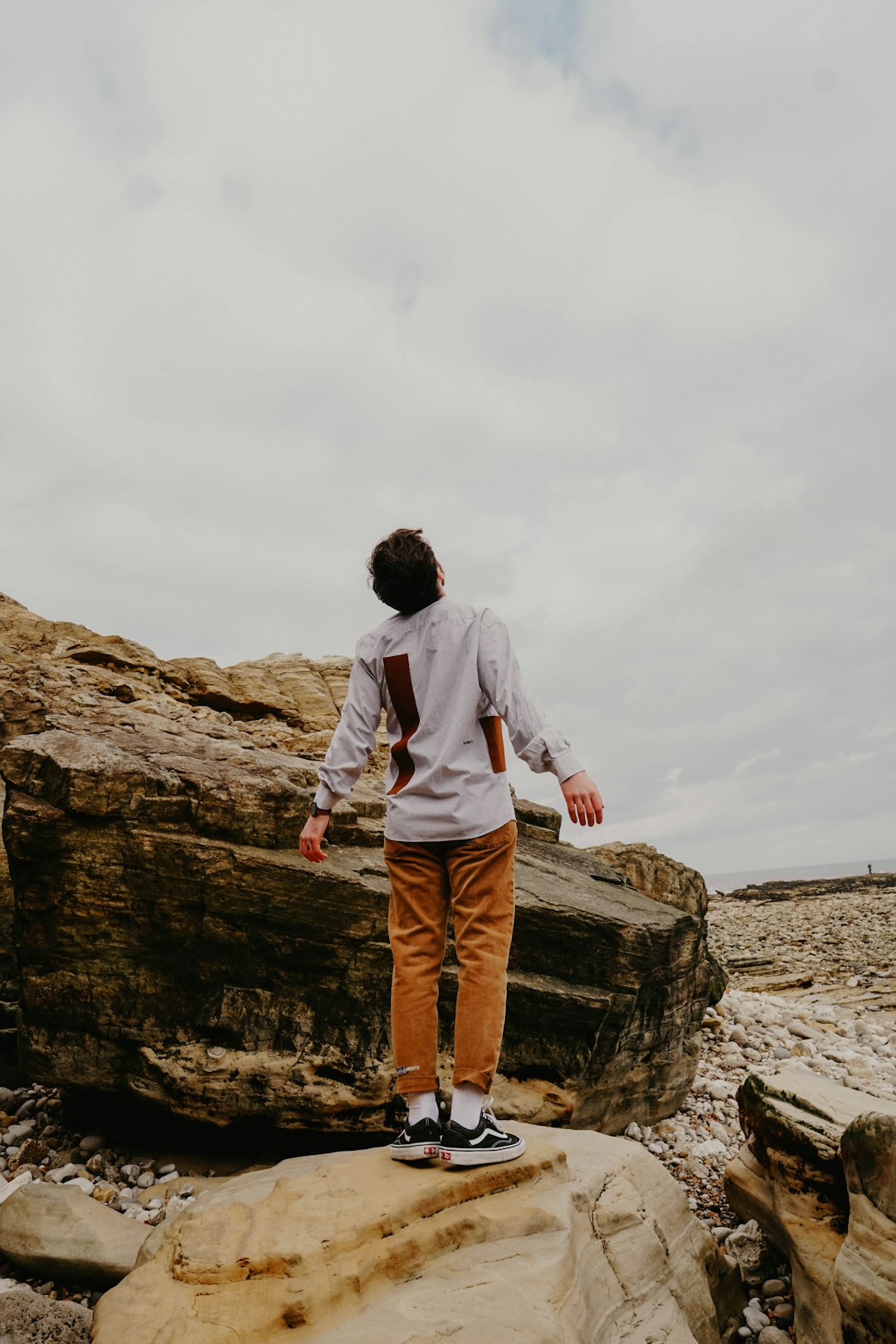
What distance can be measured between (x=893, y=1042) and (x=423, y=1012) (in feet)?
35.6

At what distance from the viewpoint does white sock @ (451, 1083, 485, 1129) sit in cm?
452

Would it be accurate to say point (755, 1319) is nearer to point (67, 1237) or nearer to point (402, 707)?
point (67, 1237)

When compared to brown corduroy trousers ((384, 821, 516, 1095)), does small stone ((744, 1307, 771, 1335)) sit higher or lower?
lower

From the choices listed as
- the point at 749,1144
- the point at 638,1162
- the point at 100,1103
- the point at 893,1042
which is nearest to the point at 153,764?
the point at 100,1103

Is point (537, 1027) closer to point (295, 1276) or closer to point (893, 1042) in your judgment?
point (295, 1276)

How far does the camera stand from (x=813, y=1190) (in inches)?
204

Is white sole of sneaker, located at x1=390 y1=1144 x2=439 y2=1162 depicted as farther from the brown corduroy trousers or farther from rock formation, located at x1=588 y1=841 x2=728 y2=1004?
rock formation, located at x1=588 y1=841 x2=728 y2=1004

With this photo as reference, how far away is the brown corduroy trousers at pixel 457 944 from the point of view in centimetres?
455

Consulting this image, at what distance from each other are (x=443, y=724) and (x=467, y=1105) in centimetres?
213

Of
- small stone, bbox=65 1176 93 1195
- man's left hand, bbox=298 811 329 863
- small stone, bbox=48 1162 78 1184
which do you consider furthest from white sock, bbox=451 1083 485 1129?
small stone, bbox=48 1162 78 1184

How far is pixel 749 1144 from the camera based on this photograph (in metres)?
5.95

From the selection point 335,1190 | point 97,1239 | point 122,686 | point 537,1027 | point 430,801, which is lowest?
point 97,1239

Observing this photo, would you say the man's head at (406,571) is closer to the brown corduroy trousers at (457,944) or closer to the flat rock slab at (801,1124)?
the brown corduroy trousers at (457,944)

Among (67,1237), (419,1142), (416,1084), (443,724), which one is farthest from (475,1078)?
(67,1237)
